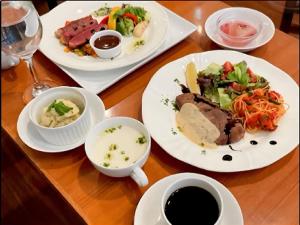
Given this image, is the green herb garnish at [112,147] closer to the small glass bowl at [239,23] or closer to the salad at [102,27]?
the salad at [102,27]

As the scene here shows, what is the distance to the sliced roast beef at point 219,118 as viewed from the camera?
1084mm

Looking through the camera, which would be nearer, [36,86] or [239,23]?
[36,86]

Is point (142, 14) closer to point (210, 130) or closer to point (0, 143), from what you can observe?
point (210, 130)

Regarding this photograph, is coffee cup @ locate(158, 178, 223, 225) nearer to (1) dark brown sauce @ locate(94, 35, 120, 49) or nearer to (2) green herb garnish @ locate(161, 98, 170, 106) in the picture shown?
(2) green herb garnish @ locate(161, 98, 170, 106)

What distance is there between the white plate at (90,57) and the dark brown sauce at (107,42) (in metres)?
0.04

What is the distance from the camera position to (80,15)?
1.51m

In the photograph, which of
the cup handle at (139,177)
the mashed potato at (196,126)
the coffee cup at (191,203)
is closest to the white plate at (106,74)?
the mashed potato at (196,126)

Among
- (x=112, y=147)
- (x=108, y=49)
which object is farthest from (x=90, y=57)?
(x=112, y=147)

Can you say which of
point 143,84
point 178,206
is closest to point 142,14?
point 143,84

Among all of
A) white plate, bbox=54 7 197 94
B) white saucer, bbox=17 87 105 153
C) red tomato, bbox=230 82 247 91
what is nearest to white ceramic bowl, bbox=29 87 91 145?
white saucer, bbox=17 87 105 153

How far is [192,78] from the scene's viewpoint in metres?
1.25

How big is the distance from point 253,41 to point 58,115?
74cm

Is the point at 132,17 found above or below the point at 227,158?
above

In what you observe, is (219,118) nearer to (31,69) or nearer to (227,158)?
(227,158)
